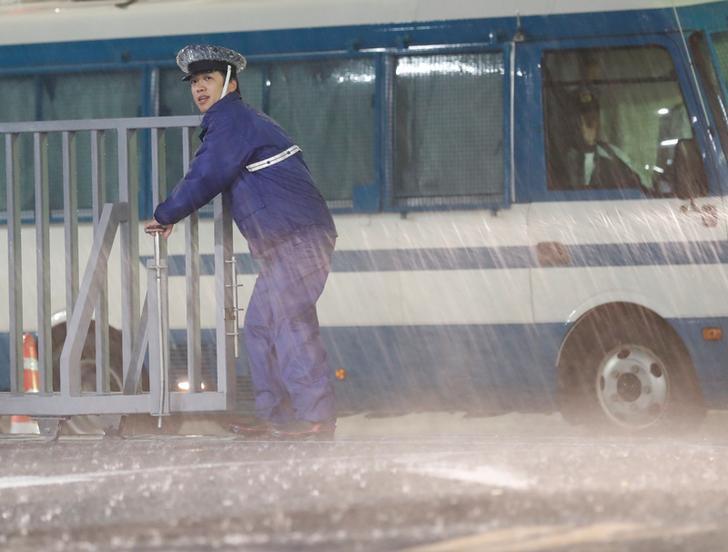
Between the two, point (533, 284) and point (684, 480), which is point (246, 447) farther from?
point (533, 284)

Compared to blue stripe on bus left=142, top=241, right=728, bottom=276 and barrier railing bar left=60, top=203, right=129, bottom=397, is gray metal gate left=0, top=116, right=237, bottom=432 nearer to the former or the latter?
barrier railing bar left=60, top=203, right=129, bottom=397

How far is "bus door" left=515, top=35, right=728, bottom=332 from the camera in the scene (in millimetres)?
11117

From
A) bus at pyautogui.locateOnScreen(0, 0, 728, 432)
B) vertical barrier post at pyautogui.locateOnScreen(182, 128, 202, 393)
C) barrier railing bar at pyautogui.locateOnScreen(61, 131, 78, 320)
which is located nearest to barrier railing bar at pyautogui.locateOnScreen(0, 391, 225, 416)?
vertical barrier post at pyautogui.locateOnScreen(182, 128, 202, 393)

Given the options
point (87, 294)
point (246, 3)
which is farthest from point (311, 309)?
point (246, 3)

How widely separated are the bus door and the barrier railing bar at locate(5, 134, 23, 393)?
3717mm

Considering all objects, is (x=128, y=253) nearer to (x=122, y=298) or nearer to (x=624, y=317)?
(x=122, y=298)

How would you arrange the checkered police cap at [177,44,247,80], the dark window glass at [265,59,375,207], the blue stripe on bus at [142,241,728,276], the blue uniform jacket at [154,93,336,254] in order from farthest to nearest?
the dark window glass at [265,59,375,207] → the blue stripe on bus at [142,241,728,276] → the checkered police cap at [177,44,247,80] → the blue uniform jacket at [154,93,336,254]

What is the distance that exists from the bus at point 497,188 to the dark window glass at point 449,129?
0.01 m

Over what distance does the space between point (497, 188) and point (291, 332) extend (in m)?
3.43

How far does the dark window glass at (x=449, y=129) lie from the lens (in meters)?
11.6

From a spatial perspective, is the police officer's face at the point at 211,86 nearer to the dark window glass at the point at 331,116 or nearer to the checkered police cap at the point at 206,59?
the checkered police cap at the point at 206,59

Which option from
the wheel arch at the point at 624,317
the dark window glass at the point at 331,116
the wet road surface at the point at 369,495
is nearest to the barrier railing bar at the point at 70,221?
the wet road surface at the point at 369,495

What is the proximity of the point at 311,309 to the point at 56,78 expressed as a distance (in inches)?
183

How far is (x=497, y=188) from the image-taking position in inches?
454
